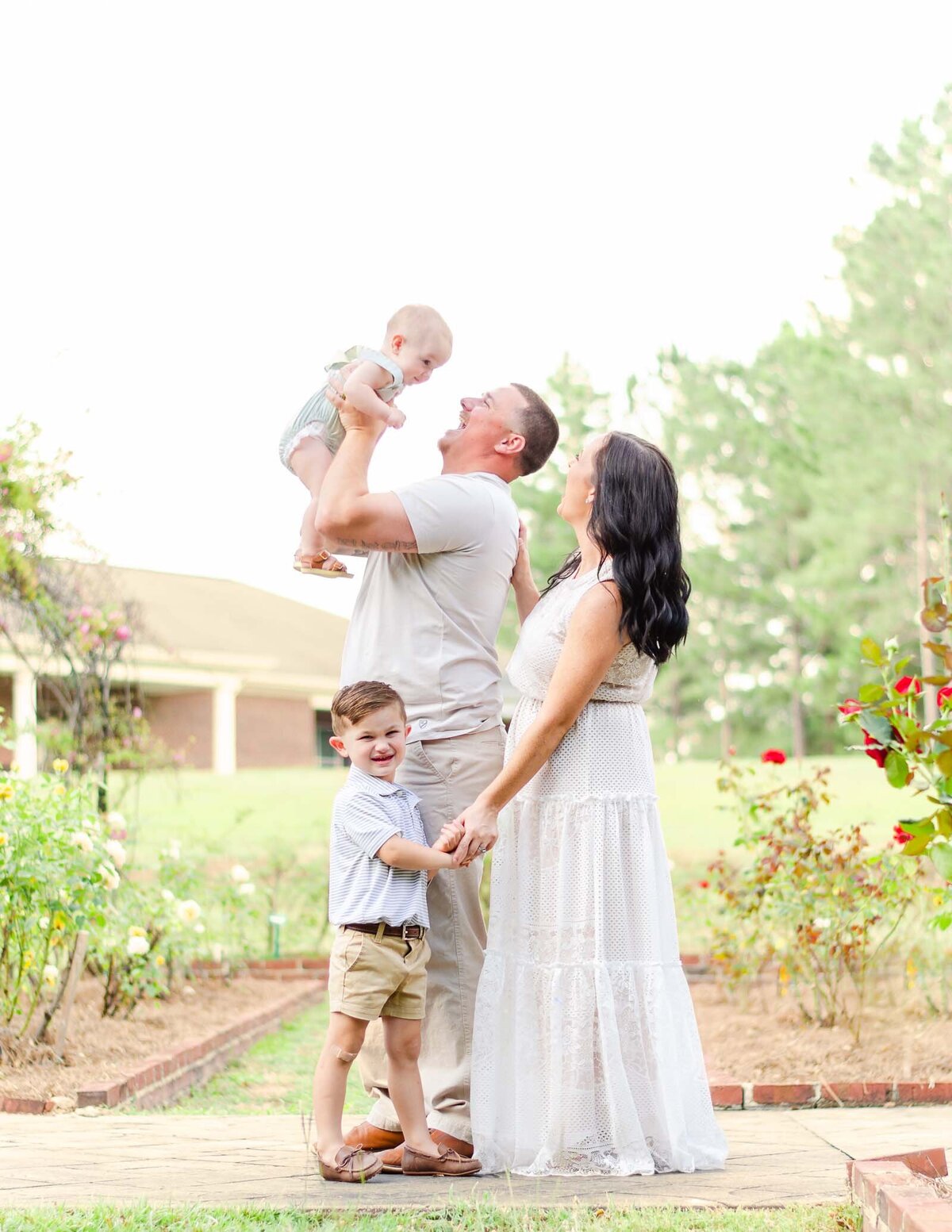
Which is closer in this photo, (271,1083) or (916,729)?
(916,729)

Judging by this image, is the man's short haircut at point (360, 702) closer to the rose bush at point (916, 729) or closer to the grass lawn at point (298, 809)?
the rose bush at point (916, 729)

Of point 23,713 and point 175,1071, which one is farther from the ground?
point 23,713

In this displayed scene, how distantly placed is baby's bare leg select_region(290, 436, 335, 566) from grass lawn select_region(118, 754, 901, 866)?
6.26m

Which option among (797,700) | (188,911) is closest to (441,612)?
(188,911)

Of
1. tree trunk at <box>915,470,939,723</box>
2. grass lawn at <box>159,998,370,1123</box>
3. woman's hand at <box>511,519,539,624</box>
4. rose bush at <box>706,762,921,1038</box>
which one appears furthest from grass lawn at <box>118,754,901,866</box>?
woman's hand at <box>511,519,539,624</box>

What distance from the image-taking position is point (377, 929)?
10.6 ft

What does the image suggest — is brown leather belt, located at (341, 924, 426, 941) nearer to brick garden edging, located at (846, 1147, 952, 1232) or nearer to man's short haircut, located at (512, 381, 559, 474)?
brick garden edging, located at (846, 1147, 952, 1232)

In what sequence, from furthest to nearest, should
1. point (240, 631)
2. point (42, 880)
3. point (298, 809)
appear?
1. point (240, 631)
2. point (298, 809)
3. point (42, 880)

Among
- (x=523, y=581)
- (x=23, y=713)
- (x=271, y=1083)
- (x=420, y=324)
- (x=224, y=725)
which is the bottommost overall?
(x=271, y=1083)

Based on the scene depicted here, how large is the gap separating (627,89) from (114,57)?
3424 millimetres

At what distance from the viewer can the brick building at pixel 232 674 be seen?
23.2m

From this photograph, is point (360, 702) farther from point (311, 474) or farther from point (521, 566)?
point (521, 566)

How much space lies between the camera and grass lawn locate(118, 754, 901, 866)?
12094mm

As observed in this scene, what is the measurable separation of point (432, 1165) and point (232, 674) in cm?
2093
